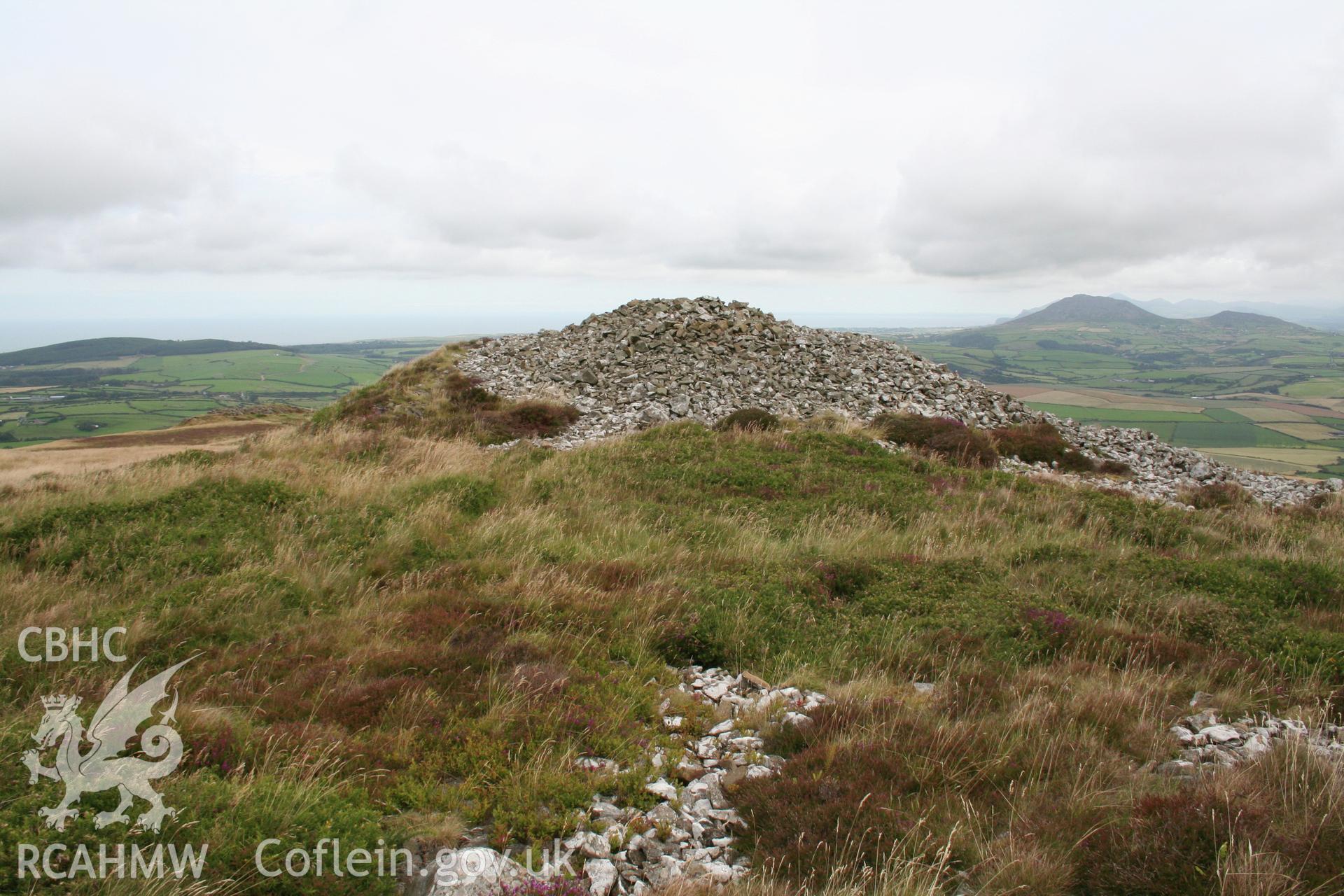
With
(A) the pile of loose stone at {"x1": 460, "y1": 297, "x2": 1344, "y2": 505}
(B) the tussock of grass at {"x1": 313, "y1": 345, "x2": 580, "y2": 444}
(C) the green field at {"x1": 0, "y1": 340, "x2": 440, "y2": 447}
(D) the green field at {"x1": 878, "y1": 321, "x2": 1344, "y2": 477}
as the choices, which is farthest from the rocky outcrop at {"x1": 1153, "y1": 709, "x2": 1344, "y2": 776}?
(C) the green field at {"x1": 0, "y1": 340, "x2": 440, "y2": 447}

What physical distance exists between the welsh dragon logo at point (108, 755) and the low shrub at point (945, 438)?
62.1 ft

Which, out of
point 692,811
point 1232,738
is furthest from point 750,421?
point 692,811

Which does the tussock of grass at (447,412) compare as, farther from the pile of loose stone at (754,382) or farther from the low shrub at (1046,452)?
the low shrub at (1046,452)

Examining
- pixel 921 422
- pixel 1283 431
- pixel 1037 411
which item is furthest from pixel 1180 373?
pixel 921 422

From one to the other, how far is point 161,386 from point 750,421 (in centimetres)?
15180

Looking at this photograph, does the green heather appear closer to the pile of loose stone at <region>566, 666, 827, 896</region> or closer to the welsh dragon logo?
the pile of loose stone at <region>566, 666, 827, 896</region>

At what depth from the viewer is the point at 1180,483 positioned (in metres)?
22.1

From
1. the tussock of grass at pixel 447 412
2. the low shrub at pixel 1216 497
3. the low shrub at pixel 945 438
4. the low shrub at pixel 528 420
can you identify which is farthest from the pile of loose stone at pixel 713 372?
the low shrub at pixel 1216 497

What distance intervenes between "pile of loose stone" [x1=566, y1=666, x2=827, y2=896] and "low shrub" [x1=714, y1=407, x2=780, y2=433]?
14.9 m

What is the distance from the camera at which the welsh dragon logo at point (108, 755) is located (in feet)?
11.8

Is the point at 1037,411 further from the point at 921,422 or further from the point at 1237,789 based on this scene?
the point at 1237,789

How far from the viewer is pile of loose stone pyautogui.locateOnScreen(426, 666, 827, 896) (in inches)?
152

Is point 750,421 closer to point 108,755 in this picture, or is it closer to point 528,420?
point 528,420

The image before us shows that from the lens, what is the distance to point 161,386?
130750 mm
